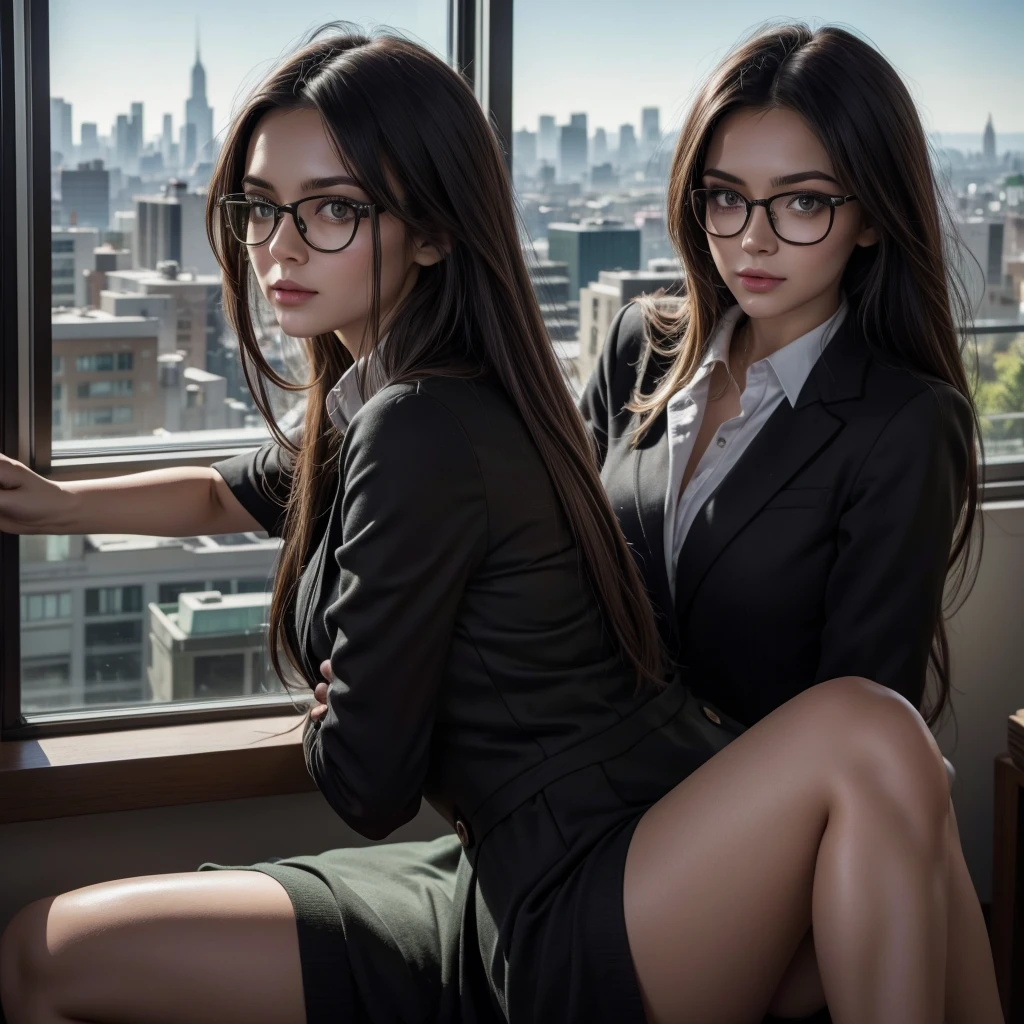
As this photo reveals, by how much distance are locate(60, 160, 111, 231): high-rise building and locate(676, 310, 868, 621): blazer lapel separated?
3.21 feet

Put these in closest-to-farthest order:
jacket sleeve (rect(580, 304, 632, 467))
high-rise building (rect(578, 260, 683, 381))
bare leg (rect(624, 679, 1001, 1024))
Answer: bare leg (rect(624, 679, 1001, 1024))
jacket sleeve (rect(580, 304, 632, 467))
high-rise building (rect(578, 260, 683, 381))

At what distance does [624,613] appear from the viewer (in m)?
1.52

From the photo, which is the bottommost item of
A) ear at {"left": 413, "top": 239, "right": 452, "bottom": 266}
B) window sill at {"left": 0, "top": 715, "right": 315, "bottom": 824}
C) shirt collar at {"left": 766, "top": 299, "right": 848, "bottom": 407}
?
window sill at {"left": 0, "top": 715, "right": 315, "bottom": 824}

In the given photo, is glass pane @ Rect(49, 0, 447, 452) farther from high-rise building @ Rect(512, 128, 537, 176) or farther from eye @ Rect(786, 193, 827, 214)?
eye @ Rect(786, 193, 827, 214)

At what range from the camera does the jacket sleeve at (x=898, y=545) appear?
5.43ft

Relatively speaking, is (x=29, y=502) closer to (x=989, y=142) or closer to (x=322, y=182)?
(x=322, y=182)

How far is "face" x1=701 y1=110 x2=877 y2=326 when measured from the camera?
167 cm

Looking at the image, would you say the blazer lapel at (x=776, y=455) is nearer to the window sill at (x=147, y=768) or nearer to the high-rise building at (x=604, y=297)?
the high-rise building at (x=604, y=297)

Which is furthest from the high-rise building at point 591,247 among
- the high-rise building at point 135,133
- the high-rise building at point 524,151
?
the high-rise building at point 135,133

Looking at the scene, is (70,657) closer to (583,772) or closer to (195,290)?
(195,290)

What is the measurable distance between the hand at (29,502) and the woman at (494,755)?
37 centimetres

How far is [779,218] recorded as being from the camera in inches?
66.4

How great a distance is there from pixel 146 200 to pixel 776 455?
1.00 meters

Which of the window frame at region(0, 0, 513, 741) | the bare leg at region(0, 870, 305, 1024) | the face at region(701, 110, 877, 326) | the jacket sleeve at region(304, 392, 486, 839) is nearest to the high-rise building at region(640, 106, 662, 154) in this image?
the window frame at region(0, 0, 513, 741)
